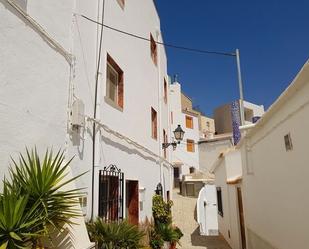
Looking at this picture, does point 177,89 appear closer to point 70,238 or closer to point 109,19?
point 109,19

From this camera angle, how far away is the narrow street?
14382 millimetres

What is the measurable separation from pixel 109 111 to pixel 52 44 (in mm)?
2949

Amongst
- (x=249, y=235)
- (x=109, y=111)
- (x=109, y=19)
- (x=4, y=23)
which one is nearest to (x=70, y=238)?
(x=4, y=23)

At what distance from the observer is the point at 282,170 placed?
19.5 ft

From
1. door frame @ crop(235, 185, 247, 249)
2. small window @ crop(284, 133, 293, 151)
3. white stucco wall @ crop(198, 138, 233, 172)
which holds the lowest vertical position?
door frame @ crop(235, 185, 247, 249)

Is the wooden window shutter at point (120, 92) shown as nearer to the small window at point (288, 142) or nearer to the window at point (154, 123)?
the window at point (154, 123)

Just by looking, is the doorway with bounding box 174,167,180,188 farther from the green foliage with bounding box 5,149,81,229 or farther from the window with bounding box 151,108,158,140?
the green foliage with bounding box 5,149,81,229

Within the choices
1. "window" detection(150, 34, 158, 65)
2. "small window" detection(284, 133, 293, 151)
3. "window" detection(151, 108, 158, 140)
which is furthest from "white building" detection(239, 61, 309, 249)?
"window" detection(150, 34, 158, 65)

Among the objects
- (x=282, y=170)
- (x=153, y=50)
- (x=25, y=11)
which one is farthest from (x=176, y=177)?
(x=25, y=11)

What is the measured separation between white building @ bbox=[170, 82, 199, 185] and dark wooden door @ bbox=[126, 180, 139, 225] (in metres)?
27.2

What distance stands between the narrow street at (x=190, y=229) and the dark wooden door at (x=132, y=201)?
17.1ft

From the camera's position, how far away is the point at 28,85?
13.9 feet

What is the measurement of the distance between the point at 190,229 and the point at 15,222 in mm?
17398

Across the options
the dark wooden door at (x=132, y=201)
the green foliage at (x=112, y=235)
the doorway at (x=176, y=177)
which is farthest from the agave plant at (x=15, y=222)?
the doorway at (x=176, y=177)
